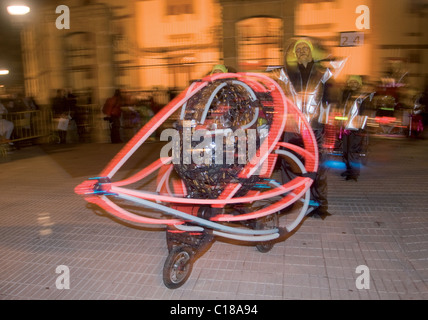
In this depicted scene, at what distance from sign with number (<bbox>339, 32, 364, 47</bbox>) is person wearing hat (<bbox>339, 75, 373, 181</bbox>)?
4446 millimetres

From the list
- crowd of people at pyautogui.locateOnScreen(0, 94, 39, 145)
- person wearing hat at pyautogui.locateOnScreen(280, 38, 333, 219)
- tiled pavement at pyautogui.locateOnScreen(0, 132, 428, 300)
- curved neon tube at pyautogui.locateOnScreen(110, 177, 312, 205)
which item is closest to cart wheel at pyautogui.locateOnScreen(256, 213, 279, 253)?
tiled pavement at pyautogui.locateOnScreen(0, 132, 428, 300)

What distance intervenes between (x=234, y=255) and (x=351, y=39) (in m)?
10.8

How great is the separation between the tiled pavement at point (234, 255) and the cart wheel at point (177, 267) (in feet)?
0.30

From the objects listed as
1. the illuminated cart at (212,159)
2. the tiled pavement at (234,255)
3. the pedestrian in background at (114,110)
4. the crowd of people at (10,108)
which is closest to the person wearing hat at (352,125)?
the tiled pavement at (234,255)

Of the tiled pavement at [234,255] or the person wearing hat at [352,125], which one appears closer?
the tiled pavement at [234,255]

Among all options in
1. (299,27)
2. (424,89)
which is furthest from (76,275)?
(424,89)

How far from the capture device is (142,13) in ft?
47.6

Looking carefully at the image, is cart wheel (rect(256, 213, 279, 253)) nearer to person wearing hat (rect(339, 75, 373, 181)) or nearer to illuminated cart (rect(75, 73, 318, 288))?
illuminated cart (rect(75, 73, 318, 288))

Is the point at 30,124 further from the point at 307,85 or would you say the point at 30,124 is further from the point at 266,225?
the point at 266,225

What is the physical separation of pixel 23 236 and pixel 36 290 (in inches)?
69.6

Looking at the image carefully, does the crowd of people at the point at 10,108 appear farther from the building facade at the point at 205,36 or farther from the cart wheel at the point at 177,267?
Result: the cart wheel at the point at 177,267

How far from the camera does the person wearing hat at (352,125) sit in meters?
7.87

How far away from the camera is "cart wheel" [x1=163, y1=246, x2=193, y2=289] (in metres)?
3.77

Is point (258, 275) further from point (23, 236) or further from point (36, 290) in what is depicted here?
point (23, 236)
